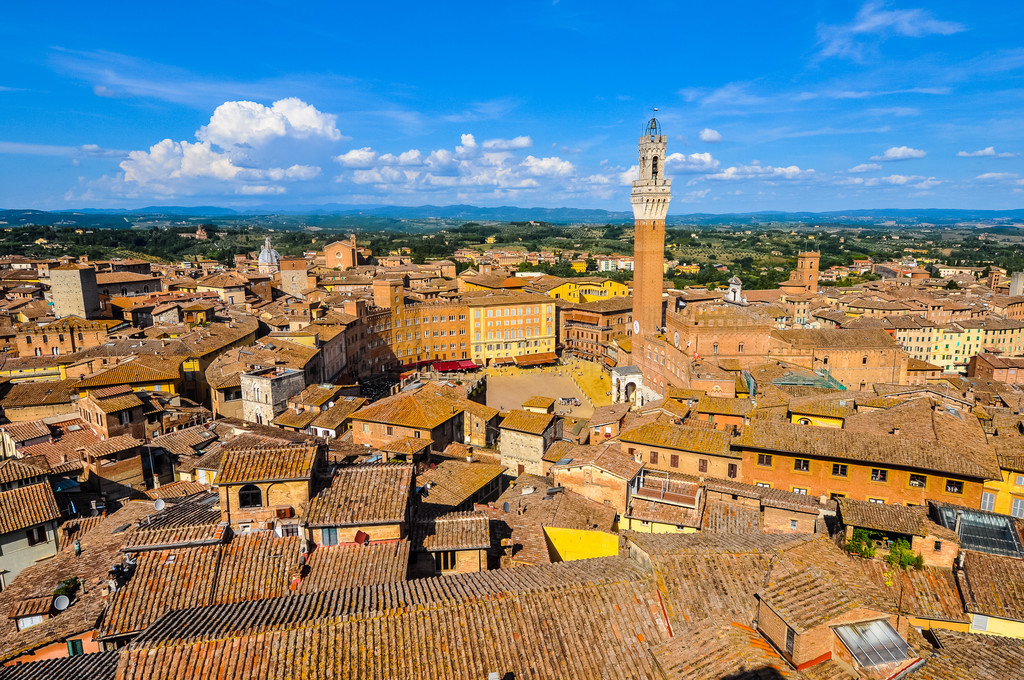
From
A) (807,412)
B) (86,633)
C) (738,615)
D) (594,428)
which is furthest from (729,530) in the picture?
(86,633)

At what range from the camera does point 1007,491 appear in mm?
23172

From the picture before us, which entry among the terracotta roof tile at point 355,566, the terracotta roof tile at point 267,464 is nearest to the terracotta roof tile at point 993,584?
the terracotta roof tile at point 355,566

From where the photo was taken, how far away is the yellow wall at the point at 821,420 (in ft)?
96.2

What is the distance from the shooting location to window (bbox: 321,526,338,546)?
48.1 ft

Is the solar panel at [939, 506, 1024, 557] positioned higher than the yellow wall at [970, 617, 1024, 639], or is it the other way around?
the solar panel at [939, 506, 1024, 557]

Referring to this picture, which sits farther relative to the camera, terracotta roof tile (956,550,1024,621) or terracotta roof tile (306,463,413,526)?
terracotta roof tile (956,550,1024,621)

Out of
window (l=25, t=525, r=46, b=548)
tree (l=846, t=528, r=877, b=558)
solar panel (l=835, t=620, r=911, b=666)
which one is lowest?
window (l=25, t=525, r=46, b=548)

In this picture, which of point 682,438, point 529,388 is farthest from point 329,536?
point 529,388

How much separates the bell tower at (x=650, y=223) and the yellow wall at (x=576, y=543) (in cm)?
4697

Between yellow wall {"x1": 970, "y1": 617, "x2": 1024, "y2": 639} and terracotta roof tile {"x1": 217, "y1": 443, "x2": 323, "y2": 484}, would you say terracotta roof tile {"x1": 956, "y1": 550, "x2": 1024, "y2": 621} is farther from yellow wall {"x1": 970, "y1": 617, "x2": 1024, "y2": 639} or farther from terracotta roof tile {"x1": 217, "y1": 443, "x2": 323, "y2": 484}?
terracotta roof tile {"x1": 217, "y1": 443, "x2": 323, "y2": 484}

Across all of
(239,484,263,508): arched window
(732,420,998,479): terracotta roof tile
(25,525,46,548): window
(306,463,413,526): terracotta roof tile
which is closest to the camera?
(306,463,413,526): terracotta roof tile

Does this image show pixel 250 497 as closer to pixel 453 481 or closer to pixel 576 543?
pixel 576 543

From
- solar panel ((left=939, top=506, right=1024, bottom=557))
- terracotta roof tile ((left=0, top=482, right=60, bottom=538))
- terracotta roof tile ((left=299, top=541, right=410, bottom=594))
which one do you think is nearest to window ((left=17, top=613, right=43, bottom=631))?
terracotta roof tile ((left=299, top=541, right=410, bottom=594))

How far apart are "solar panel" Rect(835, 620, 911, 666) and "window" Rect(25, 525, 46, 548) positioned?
24650mm
